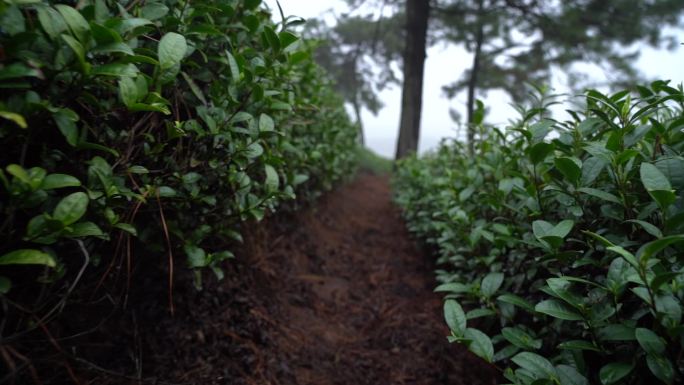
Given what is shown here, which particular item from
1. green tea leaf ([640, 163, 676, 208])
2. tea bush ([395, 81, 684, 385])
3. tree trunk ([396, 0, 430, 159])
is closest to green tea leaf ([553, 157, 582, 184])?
tea bush ([395, 81, 684, 385])

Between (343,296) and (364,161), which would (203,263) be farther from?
(364,161)

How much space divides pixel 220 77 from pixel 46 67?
1.90 ft

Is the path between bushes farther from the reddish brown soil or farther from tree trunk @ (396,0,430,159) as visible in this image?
tree trunk @ (396,0,430,159)

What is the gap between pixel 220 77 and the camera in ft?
4.12

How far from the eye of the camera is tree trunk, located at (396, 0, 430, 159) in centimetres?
705

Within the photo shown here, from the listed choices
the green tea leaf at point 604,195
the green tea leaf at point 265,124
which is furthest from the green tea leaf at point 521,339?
the green tea leaf at point 265,124

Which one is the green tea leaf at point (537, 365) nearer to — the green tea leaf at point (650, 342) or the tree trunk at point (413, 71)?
the green tea leaf at point (650, 342)

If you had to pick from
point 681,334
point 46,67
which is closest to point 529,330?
point 681,334

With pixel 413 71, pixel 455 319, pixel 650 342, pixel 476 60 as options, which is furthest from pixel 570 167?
pixel 476 60

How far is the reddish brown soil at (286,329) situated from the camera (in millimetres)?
1203

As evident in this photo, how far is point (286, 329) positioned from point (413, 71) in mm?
6637

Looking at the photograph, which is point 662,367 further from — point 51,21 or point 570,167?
point 51,21

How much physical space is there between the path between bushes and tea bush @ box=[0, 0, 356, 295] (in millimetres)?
288

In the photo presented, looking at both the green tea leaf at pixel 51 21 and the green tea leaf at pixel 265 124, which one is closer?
the green tea leaf at pixel 51 21
